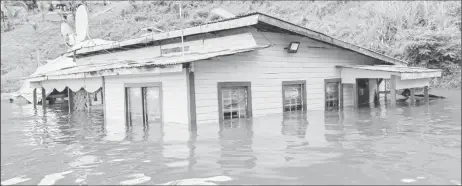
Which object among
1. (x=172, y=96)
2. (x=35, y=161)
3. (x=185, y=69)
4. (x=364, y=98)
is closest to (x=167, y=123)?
(x=172, y=96)

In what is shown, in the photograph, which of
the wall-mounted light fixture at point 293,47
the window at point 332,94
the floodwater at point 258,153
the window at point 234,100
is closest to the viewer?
the floodwater at point 258,153

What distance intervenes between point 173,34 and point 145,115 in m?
2.82

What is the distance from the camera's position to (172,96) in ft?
37.4

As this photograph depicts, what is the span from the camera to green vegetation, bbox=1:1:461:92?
2119 cm

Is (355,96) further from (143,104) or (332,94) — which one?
(143,104)

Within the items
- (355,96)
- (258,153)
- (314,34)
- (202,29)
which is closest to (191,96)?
(202,29)

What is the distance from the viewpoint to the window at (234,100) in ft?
38.1

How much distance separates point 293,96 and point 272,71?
1.47 m

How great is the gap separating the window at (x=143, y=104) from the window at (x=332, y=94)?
6.13 metres

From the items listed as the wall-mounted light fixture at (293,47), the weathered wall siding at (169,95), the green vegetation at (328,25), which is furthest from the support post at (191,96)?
the green vegetation at (328,25)

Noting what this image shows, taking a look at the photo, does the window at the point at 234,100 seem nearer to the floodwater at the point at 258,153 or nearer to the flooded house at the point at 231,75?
the flooded house at the point at 231,75

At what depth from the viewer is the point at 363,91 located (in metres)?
17.2

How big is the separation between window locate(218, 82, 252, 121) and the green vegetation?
12.5 meters

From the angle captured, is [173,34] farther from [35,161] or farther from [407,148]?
[407,148]
